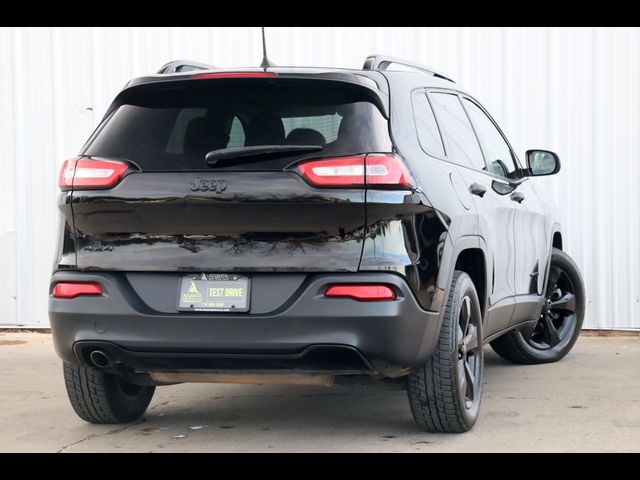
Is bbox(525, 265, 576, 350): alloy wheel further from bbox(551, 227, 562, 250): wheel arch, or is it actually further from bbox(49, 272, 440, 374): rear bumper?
bbox(49, 272, 440, 374): rear bumper

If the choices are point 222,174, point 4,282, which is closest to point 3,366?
point 4,282

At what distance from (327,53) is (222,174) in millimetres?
5382

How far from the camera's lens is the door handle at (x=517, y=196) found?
6.96m

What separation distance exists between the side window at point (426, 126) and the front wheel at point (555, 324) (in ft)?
8.93

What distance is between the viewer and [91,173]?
16.8 feet

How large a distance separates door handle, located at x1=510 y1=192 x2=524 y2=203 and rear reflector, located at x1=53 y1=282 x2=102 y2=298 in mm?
2840

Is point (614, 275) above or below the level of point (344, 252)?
below

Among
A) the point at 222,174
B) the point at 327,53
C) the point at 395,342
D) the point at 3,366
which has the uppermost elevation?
the point at 327,53

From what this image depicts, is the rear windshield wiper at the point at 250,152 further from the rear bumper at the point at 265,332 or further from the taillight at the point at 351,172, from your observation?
the rear bumper at the point at 265,332

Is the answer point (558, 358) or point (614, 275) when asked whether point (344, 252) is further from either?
point (614, 275)

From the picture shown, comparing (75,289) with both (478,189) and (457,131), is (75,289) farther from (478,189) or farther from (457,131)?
(457,131)

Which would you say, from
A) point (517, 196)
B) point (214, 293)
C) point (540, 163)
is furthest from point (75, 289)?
point (540, 163)

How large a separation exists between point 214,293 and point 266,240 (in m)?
0.32

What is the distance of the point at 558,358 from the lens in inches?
327
